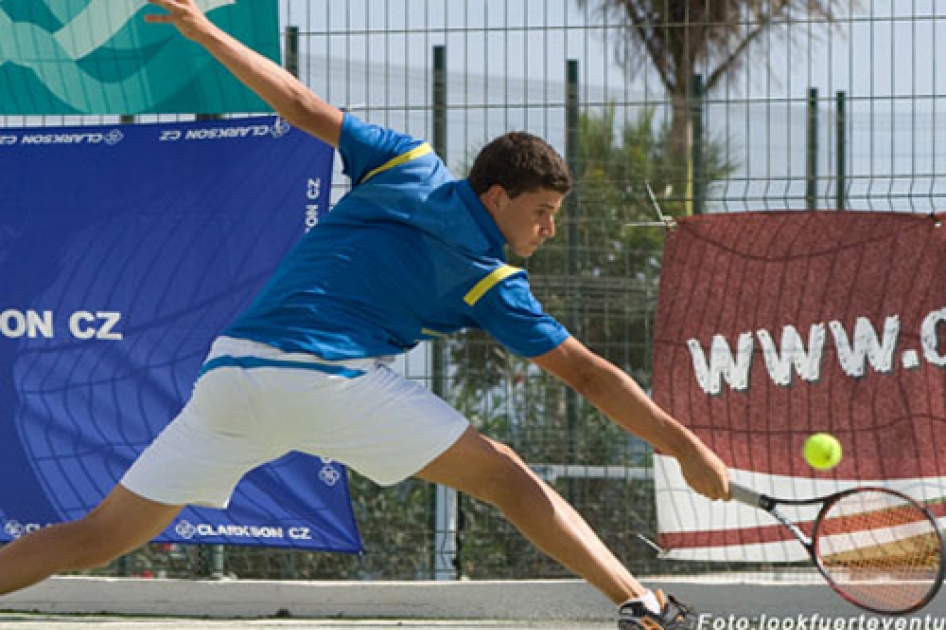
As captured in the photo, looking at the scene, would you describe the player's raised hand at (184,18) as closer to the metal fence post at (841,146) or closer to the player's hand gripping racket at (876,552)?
the player's hand gripping racket at (876,552)

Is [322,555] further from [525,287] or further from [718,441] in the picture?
[525,287]

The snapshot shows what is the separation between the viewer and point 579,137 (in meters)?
8.27

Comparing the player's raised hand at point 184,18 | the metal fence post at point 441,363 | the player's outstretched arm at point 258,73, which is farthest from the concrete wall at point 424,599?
the player's raised hand at point 184,18

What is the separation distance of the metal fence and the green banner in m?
0.28

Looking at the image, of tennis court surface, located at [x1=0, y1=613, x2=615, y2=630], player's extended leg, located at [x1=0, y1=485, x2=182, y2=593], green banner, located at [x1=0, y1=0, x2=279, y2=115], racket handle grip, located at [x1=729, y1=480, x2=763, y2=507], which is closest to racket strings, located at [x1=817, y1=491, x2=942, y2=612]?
racket handle grip, located at [x1=729, y1=480, x2=763, y2=507]

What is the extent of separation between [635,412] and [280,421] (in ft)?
3.06

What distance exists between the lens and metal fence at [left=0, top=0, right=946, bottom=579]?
7.99 m

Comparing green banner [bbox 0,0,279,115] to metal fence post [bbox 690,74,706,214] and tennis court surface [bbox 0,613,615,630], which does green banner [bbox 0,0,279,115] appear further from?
tennis court surface [bbox 0,613,615,630]

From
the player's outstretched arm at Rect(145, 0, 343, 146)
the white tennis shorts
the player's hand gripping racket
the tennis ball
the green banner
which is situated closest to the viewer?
the player's outstretched arm at Rect(145, 0, 343, 146)

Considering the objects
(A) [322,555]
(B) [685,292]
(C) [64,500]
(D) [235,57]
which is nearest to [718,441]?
(B) [685,292]

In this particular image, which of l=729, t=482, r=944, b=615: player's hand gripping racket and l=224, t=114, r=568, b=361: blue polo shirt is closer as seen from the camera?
l=224, t=114, r=568, b=361: blue polo shirt

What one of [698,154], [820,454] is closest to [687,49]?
[698,154]

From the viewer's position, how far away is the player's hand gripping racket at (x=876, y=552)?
566 cm

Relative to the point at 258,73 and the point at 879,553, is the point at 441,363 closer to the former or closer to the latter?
the point at 879,553
